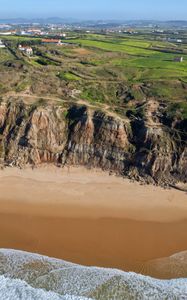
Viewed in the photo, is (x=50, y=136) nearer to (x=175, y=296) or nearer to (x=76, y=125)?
(x=76, y=125)

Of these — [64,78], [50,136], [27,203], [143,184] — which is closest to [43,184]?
[27,203]

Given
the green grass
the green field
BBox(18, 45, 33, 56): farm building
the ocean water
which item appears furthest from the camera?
BBox(18, 45, 33, 56): farm building

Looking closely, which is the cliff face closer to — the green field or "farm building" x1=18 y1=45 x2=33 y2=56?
the green field

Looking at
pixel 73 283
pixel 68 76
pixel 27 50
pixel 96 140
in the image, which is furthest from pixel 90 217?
pixel 27 50

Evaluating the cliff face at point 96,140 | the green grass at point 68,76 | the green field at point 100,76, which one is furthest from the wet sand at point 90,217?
the green grass at point 68,76

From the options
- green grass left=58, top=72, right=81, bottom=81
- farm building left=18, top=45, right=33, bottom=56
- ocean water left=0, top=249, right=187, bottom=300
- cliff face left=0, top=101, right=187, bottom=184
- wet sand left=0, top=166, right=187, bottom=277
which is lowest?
wet sand left=0, top=166, right=187, bottom=277

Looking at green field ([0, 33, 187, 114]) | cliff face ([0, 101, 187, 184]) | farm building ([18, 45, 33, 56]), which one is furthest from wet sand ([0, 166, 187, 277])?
farm building ([18, 45, 33, 56])

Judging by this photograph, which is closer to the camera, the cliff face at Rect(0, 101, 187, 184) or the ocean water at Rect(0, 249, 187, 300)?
the ocean water at Rect(0, 249, 187, 300)

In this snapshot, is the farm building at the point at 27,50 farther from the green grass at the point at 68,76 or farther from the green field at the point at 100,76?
the green grass at the point at 68,76

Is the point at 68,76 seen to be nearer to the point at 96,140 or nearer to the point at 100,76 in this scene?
the point at 100,76
